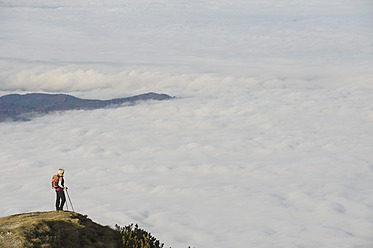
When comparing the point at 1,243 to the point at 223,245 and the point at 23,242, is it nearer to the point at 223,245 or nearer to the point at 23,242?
the point at 23,242

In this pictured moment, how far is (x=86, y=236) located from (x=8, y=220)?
3973mm

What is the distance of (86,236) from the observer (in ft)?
66.9

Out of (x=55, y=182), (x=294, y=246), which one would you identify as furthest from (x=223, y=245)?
(x=55, y=182)

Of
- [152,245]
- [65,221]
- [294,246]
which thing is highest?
[65,221]

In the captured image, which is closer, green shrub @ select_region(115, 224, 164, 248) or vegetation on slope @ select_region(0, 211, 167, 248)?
vegetation on slope @ select_region(0, 211, 167, 248)

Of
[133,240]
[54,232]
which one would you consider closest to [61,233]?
[54,232]

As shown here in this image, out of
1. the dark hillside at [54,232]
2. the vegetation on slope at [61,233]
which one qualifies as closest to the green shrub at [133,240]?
the vegetation on slope at [61,233]

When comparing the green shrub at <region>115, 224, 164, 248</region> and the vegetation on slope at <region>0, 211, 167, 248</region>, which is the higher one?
the vegetation on slope at <region>0, 211, 167, 248</region>

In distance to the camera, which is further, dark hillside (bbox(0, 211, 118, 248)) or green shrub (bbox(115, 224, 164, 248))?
green shrub (bbox(115, 224, 164, 248))

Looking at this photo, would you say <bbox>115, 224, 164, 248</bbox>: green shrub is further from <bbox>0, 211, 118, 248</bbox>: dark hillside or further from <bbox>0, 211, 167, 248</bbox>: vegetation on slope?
<bbox>0, 211, 118, 248</bbox>: dark hillside

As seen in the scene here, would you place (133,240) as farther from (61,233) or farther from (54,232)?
(54,232)

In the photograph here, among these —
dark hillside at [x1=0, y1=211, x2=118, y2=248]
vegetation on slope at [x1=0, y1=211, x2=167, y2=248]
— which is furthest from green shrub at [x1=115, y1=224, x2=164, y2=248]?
dark hillside at [x1=0, y1=211, x2=118, y2=248]

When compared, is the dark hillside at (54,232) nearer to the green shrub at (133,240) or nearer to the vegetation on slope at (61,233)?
the vegetation on slope at (61,233)

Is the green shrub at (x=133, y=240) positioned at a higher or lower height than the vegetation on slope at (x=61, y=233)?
lower
